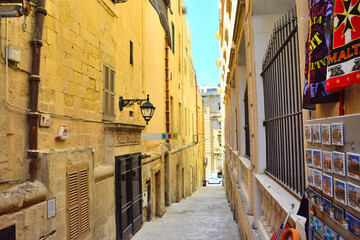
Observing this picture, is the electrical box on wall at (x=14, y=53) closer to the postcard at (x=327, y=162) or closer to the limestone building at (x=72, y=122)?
the limestone building at (x=72, y=122)

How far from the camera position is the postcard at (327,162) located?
1971mm

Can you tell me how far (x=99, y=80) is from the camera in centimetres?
698

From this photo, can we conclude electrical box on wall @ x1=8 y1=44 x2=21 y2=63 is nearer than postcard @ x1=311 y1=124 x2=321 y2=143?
No

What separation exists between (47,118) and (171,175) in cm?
1157

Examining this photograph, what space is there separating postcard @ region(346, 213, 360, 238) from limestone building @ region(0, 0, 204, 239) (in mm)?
3728

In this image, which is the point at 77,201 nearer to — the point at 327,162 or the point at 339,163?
the point at 327,162

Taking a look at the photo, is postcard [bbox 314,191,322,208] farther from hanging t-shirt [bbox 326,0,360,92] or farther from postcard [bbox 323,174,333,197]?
hanging t-shirt [bbox 326,0,360,92]

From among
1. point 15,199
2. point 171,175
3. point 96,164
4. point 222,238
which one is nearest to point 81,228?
point 96,164

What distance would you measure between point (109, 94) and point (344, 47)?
252 inches

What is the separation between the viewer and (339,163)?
1.84m

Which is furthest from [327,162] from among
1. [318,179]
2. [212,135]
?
[212,135]

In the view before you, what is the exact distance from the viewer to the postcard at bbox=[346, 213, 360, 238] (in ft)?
5.33

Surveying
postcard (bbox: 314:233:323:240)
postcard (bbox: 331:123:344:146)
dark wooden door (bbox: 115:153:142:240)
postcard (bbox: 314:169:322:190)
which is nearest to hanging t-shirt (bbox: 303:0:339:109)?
postcard (bbox: 331:123:344:146)

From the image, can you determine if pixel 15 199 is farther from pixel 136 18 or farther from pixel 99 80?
pixel 136 18
